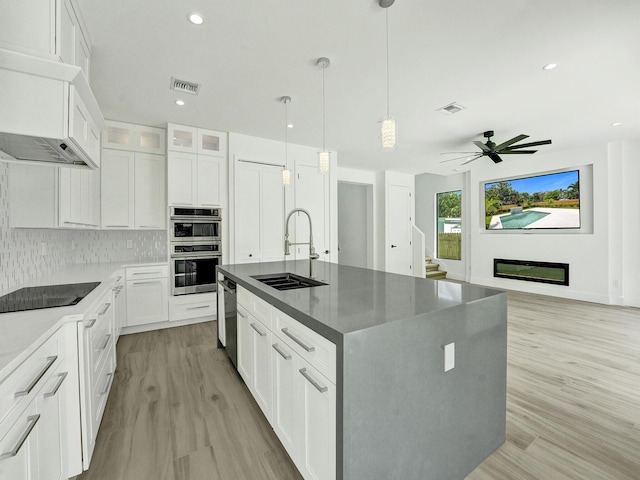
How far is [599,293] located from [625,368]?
3.29 m

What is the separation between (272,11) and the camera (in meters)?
1.99

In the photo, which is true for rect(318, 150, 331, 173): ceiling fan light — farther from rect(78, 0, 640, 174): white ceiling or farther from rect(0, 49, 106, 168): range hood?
rect(0, 49, 106, 168): range hood

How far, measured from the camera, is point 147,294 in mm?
3725

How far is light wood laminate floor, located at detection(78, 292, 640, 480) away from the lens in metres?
1.56

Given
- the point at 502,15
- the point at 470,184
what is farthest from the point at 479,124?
the point at 470,184

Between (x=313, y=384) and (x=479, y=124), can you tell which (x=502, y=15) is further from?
(x=313, y=384)

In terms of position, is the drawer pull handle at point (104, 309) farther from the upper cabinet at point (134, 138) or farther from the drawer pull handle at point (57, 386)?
the upper cabinet at point (134, 138)

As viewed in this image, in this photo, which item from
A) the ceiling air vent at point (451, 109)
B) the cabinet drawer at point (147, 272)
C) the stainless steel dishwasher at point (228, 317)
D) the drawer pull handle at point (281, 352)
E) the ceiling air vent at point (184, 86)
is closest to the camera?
the drawer pull handle at point (281, 352)

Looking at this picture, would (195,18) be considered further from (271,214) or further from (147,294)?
(147,294)

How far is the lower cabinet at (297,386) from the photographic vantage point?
3.74ft

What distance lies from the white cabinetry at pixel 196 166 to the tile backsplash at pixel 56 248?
798 mm

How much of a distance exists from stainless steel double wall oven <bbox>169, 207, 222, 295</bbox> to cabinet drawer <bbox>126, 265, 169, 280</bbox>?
106mm

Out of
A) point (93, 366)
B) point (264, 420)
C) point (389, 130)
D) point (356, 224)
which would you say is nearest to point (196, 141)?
point (389, 130)

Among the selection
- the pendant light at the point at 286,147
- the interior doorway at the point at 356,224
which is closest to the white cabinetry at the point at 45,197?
the pendant light at the point at 286,147
